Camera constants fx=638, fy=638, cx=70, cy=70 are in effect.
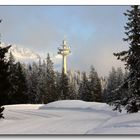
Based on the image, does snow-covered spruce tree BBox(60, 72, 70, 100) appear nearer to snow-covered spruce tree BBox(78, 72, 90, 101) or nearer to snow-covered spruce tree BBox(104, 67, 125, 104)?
snow-covered spruce tree BBox(78, 72, 90, 101)

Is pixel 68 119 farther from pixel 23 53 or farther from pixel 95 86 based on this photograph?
pixel 23 53

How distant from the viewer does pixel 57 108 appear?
18.6 metres

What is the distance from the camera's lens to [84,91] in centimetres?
1873

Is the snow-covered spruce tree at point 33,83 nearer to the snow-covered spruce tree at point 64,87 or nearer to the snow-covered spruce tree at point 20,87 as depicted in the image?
the snow-covered spruce tree at point 20,87

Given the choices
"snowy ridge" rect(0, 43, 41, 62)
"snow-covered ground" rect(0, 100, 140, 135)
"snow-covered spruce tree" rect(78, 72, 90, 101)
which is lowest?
"snow-covered ground" rect(0, 100, 140, 135)

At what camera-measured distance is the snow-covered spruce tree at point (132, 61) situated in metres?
18.0

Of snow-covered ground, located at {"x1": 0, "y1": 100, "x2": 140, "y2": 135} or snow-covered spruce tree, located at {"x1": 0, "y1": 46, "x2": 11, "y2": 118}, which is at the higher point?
snow-covered spruce tree, located at {"x1": 0, "y1": 46, "x2": 11, "y2": 118}

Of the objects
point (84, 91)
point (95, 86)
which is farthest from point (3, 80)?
point (95, 86)

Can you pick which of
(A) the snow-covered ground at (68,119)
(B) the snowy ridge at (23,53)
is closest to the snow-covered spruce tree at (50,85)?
(A) the snow-covered ground at (68,119)

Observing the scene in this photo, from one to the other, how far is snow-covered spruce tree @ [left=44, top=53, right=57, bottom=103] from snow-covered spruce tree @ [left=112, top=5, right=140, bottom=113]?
5.92 feet

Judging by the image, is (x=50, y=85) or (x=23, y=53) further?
(x=50, y=85)

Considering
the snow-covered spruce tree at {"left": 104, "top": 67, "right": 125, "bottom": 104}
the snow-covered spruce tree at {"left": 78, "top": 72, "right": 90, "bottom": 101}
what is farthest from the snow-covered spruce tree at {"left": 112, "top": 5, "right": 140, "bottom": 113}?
the snow-covered spruce tree at {"left": 78, "top": 72, "right": 90, "bottom": 101}

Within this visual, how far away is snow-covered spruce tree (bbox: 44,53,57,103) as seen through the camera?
18.7 m

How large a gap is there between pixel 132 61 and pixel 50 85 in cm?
277
